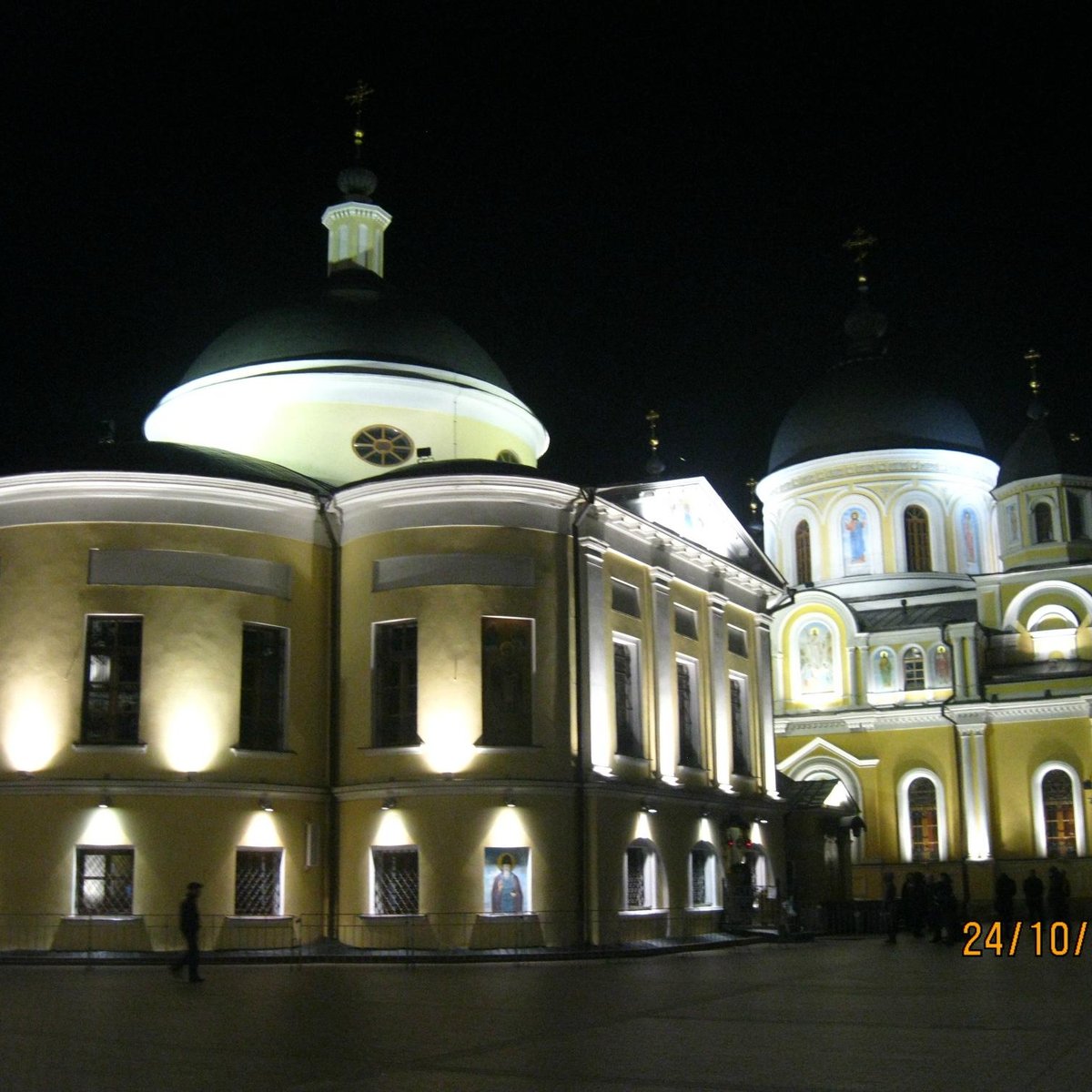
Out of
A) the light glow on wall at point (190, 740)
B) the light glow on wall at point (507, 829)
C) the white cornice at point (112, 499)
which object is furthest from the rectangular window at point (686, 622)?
the light glow on wall at point (190, 740)

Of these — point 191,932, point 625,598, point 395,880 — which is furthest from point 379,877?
point 625,598

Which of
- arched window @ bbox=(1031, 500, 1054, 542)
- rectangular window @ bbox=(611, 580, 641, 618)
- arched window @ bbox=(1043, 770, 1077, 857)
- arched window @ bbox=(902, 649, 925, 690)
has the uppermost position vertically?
arched window @ bbox=(1031, 500, 1054, 542)

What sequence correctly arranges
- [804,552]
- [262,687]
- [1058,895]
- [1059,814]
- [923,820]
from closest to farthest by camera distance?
[262,687] → [1058,895] → [1059,814] → [923,820] → [804,552]

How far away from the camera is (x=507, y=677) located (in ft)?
97.5

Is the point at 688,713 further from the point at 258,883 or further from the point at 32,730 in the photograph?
the point at 32,730

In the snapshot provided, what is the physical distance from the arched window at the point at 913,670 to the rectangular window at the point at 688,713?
19.3m

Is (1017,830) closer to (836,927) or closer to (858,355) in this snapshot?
Answer: (836,927)

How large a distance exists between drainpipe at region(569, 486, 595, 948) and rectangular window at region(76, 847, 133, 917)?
828cm

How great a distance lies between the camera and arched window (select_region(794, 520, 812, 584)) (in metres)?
59.0

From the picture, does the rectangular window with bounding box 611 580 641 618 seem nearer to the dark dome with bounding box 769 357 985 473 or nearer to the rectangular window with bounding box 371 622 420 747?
the rectangular window with bounding box 371 622 420 747

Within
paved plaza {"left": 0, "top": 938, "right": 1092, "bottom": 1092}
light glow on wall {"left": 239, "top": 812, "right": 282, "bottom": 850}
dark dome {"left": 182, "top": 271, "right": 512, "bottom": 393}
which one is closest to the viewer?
paved plaza {"left": 0, "top": 938, "right": 1092, "bottom": 1092}

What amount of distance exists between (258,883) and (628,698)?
8788mm

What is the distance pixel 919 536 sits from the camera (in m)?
57.3

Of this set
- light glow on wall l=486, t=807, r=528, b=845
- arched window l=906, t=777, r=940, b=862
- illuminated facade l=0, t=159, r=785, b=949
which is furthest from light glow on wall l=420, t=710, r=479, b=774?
arched window l=906, t=777, r=940, b=862
